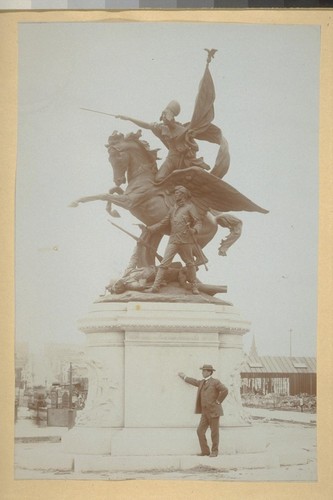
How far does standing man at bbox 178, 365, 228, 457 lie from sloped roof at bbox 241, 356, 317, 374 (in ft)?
1.19

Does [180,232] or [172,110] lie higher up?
[172,110]

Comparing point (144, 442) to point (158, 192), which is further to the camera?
point (158, 192)

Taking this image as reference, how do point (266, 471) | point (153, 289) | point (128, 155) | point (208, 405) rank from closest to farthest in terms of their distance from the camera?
point (208, 405), point (266, 471), point (153, 289), point (128, 155)

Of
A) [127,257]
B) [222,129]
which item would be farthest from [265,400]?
[222,129]

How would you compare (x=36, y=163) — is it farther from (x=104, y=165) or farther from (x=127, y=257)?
(x=127, y=257)

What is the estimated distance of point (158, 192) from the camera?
7.57 metres

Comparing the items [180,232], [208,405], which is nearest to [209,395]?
[208,405]

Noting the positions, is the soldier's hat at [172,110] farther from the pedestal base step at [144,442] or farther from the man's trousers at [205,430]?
the pedestal base step at [144,442]

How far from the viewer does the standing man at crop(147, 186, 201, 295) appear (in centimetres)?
743

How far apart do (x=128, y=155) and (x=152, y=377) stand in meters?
1.89

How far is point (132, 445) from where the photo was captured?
712 cm

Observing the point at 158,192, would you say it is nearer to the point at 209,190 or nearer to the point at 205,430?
the point at 209,190

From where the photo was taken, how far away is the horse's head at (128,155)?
7.48 meters

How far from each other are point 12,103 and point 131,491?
338cm
